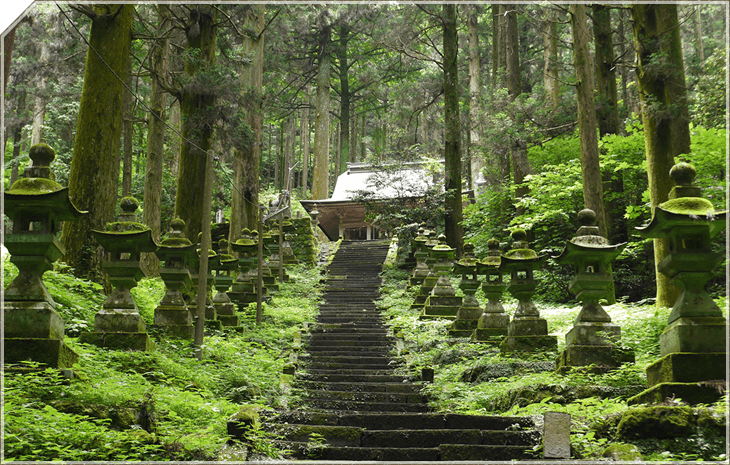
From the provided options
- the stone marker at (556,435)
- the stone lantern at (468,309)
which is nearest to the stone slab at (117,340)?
the stone marker at (556,435)

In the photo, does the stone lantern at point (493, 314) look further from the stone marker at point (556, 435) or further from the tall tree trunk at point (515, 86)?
the tall tree trunk at point (515, 86)

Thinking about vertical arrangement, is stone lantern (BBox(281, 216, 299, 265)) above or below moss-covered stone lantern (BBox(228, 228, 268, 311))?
above

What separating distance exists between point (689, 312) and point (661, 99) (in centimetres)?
599

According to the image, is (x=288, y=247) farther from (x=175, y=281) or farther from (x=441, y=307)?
(x=175, y=281)

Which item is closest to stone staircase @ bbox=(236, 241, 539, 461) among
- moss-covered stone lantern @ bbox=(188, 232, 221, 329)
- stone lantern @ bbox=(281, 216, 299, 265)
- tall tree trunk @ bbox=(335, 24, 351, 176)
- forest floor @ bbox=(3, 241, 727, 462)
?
forest floor @ bbox=(3, 241, 727, 462)

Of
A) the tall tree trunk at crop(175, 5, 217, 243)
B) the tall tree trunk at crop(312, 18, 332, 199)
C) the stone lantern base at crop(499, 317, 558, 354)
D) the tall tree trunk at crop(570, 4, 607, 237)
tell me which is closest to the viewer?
the stone lantern base at crop(499, 317, 558, 354)

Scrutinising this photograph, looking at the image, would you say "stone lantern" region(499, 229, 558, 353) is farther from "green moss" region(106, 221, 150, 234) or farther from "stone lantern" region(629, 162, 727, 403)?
"green moss" region(106, 221, 150, 234)

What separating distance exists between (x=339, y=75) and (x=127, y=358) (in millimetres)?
30725

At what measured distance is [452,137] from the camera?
757 inches

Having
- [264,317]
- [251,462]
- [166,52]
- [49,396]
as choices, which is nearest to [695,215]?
[251,462]

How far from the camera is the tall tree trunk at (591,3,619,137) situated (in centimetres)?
1435

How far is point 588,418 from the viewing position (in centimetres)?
488

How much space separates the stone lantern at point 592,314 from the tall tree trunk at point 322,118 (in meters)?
23.8

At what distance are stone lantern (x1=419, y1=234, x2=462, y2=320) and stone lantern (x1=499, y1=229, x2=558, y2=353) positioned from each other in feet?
13.0
